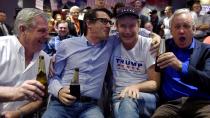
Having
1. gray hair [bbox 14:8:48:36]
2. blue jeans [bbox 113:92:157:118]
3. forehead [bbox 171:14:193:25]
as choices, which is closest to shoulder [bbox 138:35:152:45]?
forehead [bbox 171:14:193:25]

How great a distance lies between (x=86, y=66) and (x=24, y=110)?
2.43 feet

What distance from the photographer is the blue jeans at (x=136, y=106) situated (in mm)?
2460

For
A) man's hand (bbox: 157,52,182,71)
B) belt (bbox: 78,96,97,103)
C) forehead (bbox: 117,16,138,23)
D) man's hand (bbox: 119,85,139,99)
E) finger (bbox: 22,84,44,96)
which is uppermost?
forehead (bbox: 117,16,138,23)

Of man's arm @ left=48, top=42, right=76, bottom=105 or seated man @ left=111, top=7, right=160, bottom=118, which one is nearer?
man's arm @ left=48, top=42, right=76, bottom=105

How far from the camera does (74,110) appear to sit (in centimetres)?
277

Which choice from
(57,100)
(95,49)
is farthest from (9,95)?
(95,49)

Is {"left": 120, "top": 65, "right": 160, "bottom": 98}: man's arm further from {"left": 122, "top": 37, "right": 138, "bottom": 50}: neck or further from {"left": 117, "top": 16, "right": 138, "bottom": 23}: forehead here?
{"left": 117, "top": 16, "right": 138, "bottom": 23}: forehead

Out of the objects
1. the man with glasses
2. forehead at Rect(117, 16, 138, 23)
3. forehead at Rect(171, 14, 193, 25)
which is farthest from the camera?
the man with glasses

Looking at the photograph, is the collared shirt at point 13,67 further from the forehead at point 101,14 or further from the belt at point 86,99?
the forehead at point 101,14

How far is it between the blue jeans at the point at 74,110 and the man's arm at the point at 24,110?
1.03 feet

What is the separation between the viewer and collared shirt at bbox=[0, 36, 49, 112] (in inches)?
95.7

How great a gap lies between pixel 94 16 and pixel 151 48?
1.86 feet

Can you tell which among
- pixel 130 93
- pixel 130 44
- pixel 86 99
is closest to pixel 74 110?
pixel 86 99

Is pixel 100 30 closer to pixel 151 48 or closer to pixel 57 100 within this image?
pixel 151 48
